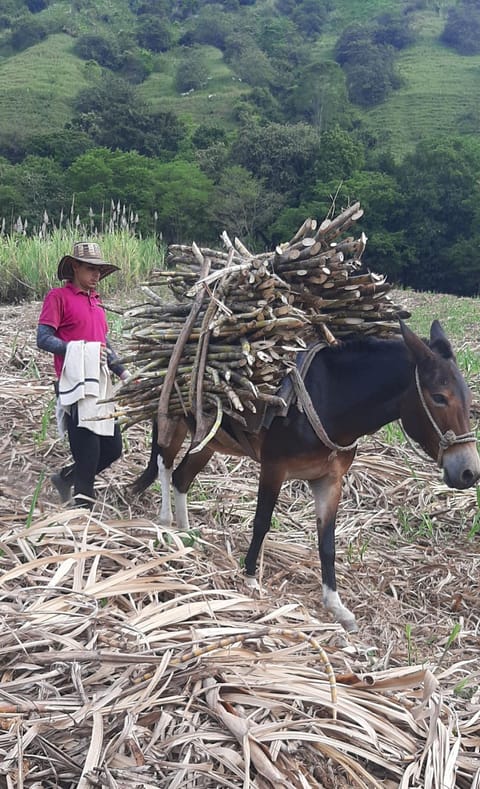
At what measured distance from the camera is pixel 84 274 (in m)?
4.26

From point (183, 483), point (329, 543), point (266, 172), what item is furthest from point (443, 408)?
point (266, 172)

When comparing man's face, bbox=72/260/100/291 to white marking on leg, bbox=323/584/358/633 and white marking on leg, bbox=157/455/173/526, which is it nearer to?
white marking on leg, bbox=157/455/173/526

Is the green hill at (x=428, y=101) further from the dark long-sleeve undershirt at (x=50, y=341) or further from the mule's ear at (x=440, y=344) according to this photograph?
the mule's ear at (x=440, y=344)

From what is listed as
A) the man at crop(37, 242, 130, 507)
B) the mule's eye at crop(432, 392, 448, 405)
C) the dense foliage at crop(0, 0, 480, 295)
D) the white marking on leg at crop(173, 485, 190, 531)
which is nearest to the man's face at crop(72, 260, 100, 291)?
the man at crop(37, 242, 130, 507)

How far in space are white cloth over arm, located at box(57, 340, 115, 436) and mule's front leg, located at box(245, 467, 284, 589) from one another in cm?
94

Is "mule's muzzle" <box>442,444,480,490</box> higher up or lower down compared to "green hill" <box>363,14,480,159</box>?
higher up

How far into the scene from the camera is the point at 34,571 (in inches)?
124

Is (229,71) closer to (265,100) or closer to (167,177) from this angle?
(265,100)

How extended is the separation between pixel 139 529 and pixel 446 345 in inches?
70.8

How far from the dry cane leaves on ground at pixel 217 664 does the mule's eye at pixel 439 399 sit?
1.14m

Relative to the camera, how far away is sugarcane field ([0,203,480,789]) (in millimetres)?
2260

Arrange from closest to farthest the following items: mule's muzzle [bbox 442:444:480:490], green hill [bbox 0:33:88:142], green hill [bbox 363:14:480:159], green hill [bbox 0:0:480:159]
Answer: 1. mule's muzzle [bbox 442:444:480:490]
2. green hill [bbox 363:14:480:159]
3. green hill [bbox 0:33:88:142]
4. green hill [bbox 0:0:480:159]

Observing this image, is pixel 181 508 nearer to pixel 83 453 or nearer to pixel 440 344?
pixel 83 453

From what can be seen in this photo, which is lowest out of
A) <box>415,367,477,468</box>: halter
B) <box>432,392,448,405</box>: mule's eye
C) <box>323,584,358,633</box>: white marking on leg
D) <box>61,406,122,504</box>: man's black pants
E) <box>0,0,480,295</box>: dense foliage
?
<box>0,0,480,295</box>: dense foliage
